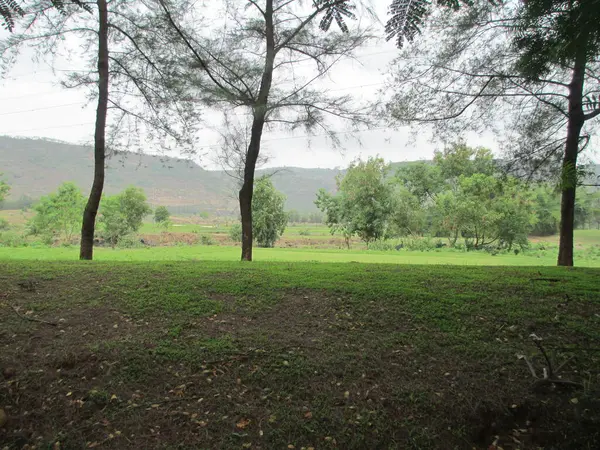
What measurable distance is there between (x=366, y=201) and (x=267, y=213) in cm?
877

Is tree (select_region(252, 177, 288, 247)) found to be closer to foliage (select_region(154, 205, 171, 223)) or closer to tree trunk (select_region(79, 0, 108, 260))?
foliage (select_region(154, 205, 171, 223))

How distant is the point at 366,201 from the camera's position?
111 ft

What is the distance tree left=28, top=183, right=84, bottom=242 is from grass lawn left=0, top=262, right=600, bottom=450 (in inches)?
1108

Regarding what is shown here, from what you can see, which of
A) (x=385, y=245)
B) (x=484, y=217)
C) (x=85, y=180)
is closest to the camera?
(x=484, y=217)

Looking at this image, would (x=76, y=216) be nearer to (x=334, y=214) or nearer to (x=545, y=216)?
(x=334, y=214)

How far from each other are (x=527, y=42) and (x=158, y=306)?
4246 millimetres

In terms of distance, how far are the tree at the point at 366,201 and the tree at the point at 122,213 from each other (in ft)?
58.6

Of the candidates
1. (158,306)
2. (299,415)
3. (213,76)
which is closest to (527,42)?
(299,415)

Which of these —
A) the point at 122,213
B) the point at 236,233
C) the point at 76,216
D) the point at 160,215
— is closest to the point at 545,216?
the point at 236,233

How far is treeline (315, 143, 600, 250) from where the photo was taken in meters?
26.2

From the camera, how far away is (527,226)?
27391 mm

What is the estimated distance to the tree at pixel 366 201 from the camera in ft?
110

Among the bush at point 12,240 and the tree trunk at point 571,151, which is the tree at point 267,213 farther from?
the tree trunk at point 571,151

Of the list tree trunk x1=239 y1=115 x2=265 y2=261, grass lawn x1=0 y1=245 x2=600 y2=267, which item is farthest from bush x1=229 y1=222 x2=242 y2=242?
tree trunk x1=239 y1=115 x2=265 y2=261
